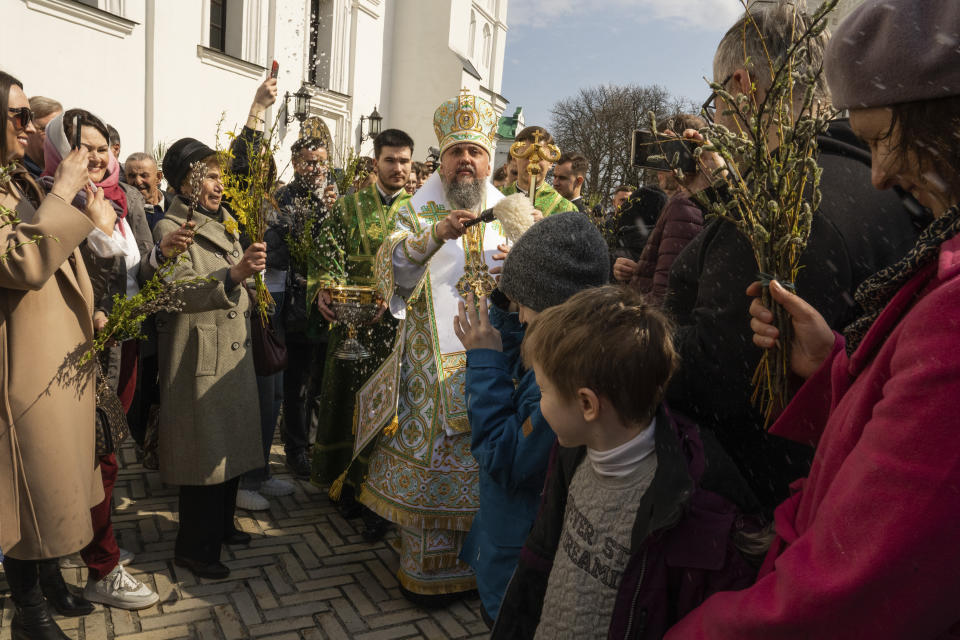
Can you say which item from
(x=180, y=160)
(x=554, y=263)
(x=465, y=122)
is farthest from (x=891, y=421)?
(x=180, y=160)

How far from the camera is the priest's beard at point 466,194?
370cm

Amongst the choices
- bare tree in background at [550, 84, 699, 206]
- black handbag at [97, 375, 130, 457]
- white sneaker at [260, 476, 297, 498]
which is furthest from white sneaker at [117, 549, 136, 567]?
bare tree in background at [550, 84, 699, 206]

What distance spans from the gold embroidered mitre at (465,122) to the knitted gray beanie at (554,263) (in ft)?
5.56

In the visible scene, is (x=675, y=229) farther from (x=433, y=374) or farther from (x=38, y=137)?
(x=38, y=137)

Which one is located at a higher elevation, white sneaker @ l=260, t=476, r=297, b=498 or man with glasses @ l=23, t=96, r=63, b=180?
man with glasses @ l=23, t=96, r=63, b=180

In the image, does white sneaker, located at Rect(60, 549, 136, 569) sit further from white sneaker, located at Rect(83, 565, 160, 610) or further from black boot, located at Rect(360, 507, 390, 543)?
black boot, located at Rect(360, 507, 390, 543)

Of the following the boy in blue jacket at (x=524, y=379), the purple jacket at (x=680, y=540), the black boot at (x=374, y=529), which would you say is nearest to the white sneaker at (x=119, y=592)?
the black boot at (x=374, y=529)

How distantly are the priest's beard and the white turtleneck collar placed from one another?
2.31 m

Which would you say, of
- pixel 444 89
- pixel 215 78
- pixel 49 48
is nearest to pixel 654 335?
pixel 49 48

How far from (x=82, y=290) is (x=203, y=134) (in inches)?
424

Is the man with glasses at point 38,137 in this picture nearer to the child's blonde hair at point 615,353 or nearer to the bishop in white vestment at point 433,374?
the bishop in white vestment at point 433,374

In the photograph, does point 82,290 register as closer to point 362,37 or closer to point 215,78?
point 215,78

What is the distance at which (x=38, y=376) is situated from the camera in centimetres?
252

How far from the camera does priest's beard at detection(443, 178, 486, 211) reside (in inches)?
146
